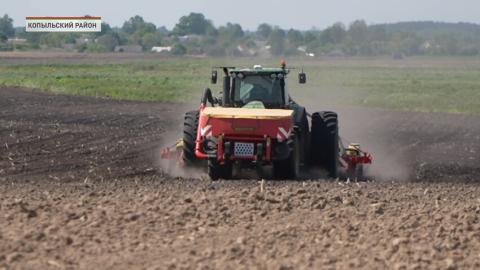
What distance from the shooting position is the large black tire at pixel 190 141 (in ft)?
50.8

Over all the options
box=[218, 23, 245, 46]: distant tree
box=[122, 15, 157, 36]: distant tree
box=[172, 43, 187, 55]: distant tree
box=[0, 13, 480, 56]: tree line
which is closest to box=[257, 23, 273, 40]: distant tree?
box=[0, 13, 480, 56]: tree line

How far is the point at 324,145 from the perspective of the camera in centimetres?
1634

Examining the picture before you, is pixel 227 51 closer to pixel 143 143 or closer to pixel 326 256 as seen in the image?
pixel 143 143

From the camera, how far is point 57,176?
15672mm

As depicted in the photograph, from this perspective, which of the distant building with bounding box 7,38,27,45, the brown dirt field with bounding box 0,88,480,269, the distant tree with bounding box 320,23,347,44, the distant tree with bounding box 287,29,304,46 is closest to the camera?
the brown dirt field with bounding box 0,88,480,269

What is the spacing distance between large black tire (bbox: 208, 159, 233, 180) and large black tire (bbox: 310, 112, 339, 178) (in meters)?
1.81

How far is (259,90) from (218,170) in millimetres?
1726

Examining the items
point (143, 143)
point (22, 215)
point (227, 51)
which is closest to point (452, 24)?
point (227, 51)

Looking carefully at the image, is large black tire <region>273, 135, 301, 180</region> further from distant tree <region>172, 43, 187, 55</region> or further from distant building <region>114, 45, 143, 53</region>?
distant building <region>114, 45, 143, 53</region>

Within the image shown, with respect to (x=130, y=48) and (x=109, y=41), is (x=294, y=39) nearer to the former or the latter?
(x=109, y=41)

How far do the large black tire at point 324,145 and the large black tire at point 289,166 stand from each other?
3.20 feet

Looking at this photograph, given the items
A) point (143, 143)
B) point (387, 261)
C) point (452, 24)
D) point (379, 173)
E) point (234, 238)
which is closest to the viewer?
point (387, 261)

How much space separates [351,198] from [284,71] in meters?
4.27

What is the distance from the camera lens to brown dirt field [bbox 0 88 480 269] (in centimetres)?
885
